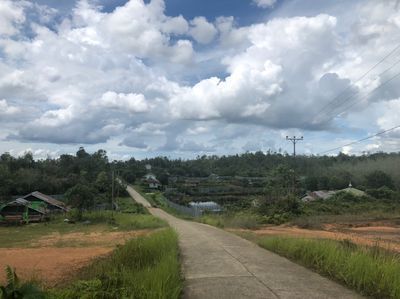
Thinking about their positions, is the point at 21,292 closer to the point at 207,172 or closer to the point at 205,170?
the point at 207,172

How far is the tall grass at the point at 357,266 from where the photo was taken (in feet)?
27.7

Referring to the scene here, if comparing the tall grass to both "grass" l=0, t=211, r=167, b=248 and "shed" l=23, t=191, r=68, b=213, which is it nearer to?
"grass" l=0, t=211, r=167, b=248

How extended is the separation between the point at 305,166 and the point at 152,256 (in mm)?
132637

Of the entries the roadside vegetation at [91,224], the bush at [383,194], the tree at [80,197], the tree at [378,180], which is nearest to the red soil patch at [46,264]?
the roadside vegetation at [91,224]

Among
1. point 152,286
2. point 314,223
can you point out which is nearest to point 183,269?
point 152,286

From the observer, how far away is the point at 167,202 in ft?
342

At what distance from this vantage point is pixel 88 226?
5641cm

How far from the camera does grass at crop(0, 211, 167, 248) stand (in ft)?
157

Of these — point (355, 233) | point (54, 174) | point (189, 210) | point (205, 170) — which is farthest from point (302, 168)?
point (355, 233)

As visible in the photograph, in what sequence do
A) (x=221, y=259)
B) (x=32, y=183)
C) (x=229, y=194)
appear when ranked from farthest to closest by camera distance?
(x=229, y=194), (x=32, y=183), (x=221, y=259)

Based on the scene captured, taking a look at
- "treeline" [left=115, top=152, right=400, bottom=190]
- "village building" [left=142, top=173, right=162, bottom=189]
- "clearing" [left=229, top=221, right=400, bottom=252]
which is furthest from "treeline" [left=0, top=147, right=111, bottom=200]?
"clearing" [left=229, top=221, right=400, bottom=252]

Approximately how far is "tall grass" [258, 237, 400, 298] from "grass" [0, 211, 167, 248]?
3554 cm

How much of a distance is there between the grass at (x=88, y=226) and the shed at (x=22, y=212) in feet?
7.14

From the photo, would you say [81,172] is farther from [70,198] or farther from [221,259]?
[221,259]
